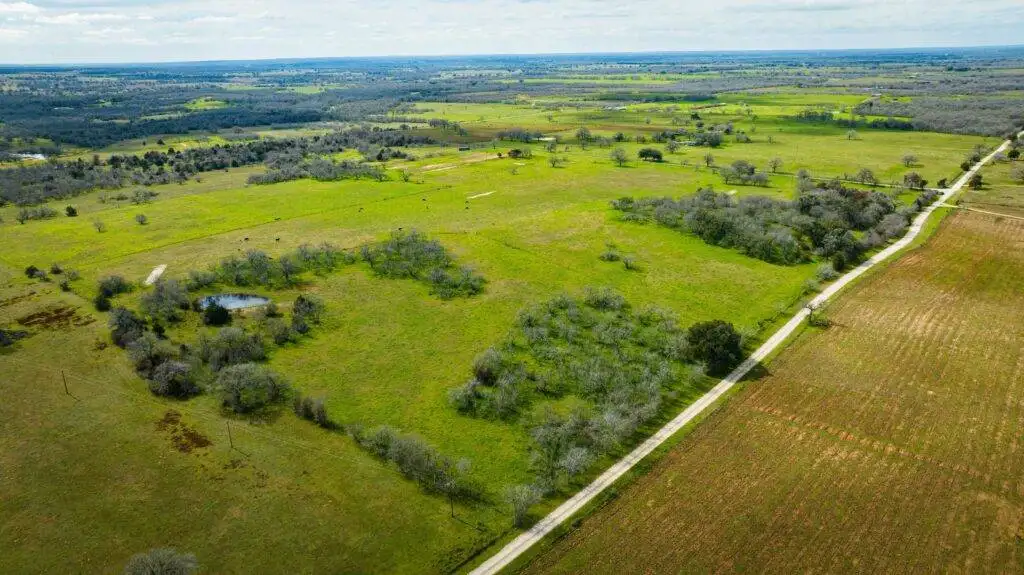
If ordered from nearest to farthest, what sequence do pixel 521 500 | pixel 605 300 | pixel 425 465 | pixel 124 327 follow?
pixel 521 500 < pixel 425 465 < pixel 124 327 < pixel 605 300

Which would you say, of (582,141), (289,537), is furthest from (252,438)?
(582,141)

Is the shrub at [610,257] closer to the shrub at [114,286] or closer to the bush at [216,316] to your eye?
the bush at [216,316]

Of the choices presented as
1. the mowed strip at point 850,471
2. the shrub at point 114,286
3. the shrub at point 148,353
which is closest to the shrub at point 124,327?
the shrub at point 148,353

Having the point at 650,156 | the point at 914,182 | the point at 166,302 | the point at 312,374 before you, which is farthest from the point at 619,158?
the point at 312,374

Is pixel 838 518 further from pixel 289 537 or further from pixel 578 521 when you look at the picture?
pixel 289 537

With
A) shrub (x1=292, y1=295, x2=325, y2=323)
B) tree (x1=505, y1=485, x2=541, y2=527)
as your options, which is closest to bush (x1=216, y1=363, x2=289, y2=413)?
shrub (x1=292, y1=295, x2=325, y2=323)

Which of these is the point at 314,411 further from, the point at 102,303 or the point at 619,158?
the point at 619,158

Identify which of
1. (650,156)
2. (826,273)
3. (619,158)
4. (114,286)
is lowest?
(826,273)
